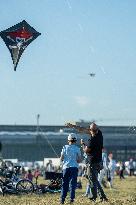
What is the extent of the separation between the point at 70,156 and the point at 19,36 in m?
6.27

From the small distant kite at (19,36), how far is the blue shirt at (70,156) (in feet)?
17.9

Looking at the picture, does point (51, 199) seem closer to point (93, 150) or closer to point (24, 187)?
point (93, 150)

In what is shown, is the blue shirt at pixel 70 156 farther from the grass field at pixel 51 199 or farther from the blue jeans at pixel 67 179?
the grass field at pixel 51 199

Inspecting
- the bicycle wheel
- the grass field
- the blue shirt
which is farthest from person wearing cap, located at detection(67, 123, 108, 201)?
the bicycle wheel

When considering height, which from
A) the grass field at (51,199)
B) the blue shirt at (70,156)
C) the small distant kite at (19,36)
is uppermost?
the small distant kite at (19,36)

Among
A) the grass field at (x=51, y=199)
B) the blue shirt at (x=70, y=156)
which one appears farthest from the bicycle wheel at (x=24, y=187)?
the blue shirt at (x=70, y=156)

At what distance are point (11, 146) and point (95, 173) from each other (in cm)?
10404

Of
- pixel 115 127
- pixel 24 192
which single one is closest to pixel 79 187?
pixel 24 192

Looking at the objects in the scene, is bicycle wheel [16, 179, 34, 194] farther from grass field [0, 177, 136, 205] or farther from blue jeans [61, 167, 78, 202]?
blue jeans [61, 167, 78, 202]

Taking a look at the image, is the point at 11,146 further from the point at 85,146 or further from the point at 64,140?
the point at 85,146

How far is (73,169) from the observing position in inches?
491

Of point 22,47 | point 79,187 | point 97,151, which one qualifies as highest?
point 22,47

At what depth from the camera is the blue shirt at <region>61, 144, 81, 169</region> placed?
1243 cm

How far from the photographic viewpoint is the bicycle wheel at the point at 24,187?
18314mm
